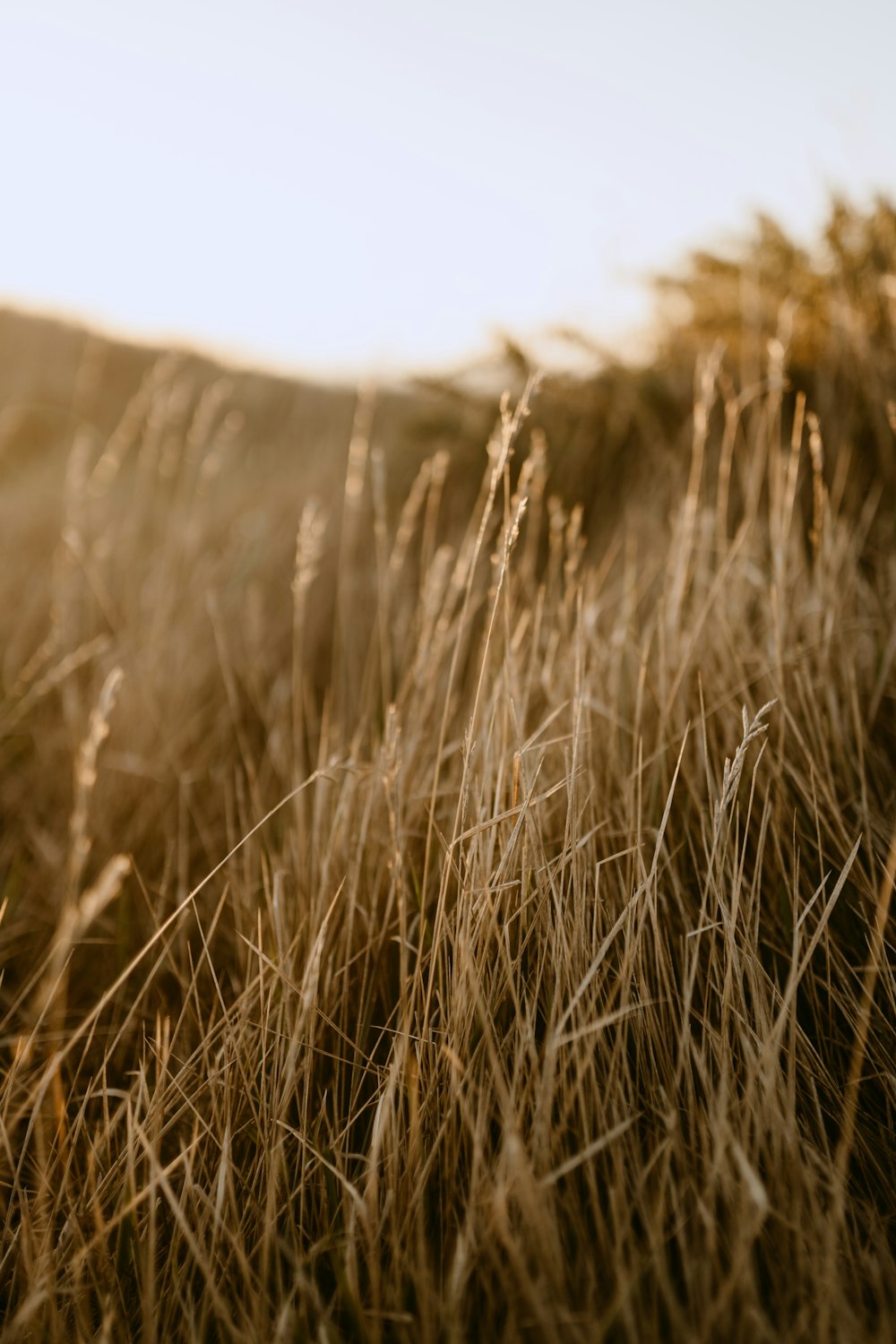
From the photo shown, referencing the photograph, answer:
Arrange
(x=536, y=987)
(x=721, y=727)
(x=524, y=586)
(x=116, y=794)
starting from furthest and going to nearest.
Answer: (x=524, y=586) < (x=116, y=794) < (x=721, y=727) < (x=536, y=987)

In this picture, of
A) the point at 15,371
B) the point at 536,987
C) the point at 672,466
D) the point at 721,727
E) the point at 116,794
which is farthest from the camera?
the point at 15,371

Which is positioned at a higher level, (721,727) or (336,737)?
(721,727)

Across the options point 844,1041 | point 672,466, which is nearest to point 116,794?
point 844,1041

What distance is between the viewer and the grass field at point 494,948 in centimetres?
62

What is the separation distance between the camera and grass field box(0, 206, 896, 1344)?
623mm

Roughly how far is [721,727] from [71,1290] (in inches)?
37.8

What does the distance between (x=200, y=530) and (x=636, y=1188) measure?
2286mm

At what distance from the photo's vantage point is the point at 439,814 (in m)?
1.07

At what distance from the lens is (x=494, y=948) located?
2.81 feet

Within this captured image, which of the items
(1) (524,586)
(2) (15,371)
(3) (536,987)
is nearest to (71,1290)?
(3) (536,987)

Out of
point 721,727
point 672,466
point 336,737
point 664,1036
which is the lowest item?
point 664,1036

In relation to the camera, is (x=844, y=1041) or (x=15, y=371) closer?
(x=844, y=1041)

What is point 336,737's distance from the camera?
1313 millimetres

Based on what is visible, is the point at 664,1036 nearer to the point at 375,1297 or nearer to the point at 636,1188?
the point at 636,1188
